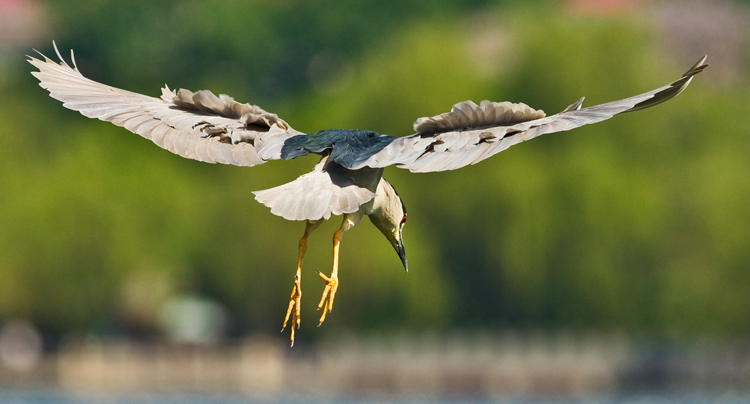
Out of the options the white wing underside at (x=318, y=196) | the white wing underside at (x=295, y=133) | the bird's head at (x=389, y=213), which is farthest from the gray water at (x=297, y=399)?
the white wing underside at (x=318, y=196)

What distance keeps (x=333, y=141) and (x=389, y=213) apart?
705 millimetres

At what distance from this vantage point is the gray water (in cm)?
4541

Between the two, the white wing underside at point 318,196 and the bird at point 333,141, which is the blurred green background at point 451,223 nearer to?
the bird at point 333,141

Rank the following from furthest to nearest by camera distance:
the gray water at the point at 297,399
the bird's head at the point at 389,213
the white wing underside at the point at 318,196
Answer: the gray water at the point at 297,399
the bird's head at the point at 389,213
the white wing underside at the point at 318,196

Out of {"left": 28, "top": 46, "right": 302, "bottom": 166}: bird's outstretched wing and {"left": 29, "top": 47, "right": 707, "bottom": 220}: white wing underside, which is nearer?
{"left": 29, "top": 47, "right": 707, "bottom": 220}: white wing underside

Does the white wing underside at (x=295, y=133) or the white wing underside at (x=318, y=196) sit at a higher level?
the white wing underside at (x=295, y=133)

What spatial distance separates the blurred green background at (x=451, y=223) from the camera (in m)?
46.8

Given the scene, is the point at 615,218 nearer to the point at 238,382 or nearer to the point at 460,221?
the point at 460,221

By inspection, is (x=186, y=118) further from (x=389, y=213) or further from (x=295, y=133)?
(x=389, y=213)

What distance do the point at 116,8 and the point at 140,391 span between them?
37.8 m

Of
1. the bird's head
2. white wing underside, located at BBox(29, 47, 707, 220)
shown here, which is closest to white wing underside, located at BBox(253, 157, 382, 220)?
white wing underside, located at BBox(29, 47, 707, 220)

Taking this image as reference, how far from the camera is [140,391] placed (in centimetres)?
4706

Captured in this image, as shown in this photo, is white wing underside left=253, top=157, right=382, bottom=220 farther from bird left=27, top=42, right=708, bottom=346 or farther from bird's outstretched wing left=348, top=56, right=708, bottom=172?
bird's outstretched wing left=348, top=56, right=708, bottom=172

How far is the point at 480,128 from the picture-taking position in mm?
10406
